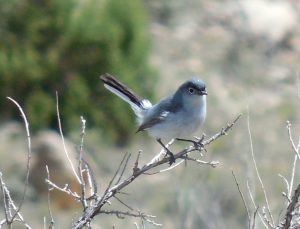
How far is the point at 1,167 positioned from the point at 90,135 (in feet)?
6.33

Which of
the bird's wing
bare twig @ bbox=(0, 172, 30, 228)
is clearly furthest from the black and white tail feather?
bare twig @ bbox=(0, 172, 30, 228)

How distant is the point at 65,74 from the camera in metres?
15.1

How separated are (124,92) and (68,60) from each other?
9047mm

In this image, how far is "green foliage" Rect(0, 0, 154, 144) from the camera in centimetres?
1473

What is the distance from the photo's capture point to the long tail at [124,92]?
237 inches

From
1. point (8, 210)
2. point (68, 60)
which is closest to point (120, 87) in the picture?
point (8, 210)

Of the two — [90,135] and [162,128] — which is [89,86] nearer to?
[90,135]

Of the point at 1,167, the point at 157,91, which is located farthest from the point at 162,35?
the point at 1,167

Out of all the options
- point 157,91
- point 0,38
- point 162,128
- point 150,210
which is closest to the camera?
point 162,128

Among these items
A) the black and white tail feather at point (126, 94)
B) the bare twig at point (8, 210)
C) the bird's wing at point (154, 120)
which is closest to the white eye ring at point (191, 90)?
the bird's wing at point (154, 120)

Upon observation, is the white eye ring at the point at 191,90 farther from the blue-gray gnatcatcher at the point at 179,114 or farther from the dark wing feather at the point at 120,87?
the dark wing feather at the point at 120,87

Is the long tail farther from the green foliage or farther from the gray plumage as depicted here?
the green foliage

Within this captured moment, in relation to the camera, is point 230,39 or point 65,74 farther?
point 230,39

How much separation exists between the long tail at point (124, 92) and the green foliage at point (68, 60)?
8.57 metres
